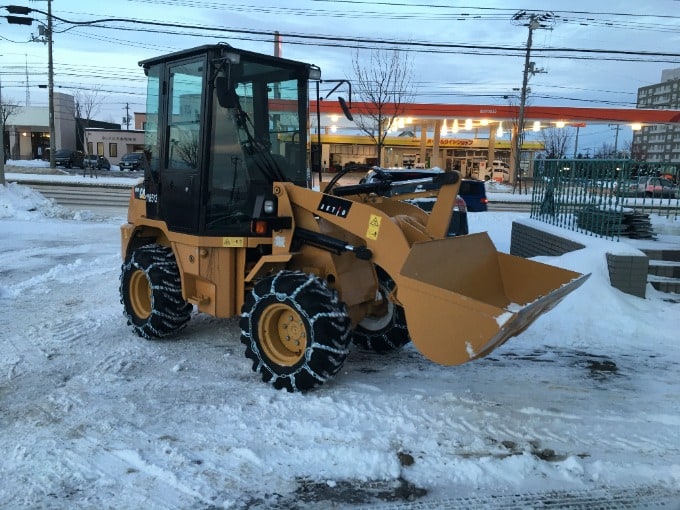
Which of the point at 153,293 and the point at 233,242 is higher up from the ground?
the point at 233,242

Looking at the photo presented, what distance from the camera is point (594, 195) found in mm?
8570

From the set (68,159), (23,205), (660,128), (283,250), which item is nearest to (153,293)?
(283,250)

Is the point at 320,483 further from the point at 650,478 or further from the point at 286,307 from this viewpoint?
the point at 650,478

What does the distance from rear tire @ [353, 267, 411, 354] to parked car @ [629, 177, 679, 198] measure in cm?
640

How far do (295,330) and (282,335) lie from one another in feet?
0.53

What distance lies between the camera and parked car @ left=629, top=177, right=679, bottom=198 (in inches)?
393

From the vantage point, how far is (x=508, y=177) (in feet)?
151

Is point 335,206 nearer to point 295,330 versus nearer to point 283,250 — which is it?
point 283,250

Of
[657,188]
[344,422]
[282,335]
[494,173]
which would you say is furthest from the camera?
[494,173]

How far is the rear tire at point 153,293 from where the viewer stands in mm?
5477

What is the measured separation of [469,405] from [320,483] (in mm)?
1549

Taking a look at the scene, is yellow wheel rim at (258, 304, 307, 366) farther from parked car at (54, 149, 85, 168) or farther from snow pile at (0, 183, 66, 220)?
parked car at (54, 149, 85, 168)

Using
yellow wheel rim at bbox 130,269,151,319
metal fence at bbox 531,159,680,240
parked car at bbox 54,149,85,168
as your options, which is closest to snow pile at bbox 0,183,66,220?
yellow wheel rim at bbox 130,269,151,319

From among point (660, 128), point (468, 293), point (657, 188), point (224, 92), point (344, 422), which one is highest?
point (660, 128)
